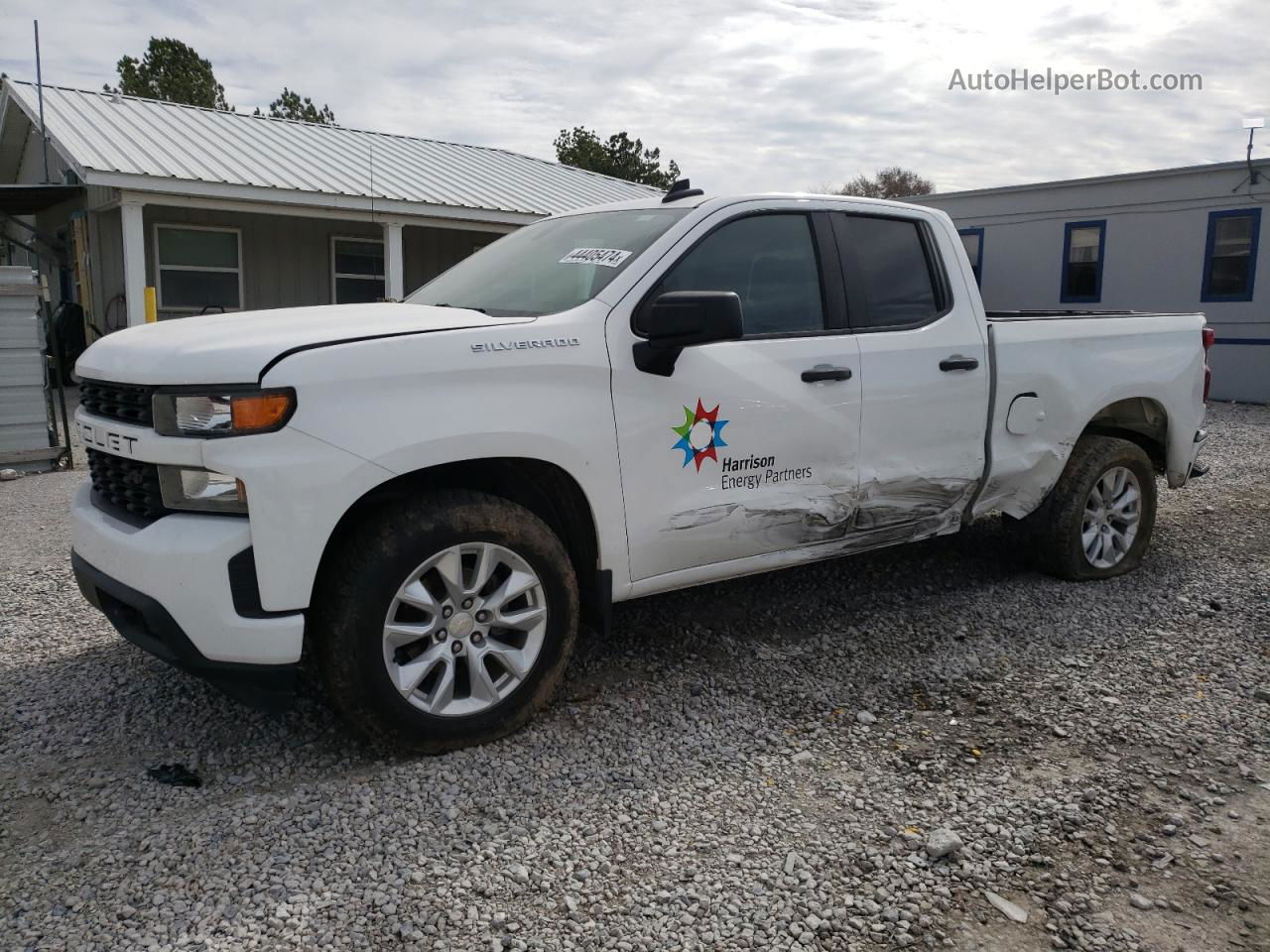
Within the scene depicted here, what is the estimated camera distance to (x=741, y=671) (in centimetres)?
420

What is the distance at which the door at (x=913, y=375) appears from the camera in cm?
432

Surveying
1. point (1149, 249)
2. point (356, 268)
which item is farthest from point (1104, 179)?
point (356, 268)

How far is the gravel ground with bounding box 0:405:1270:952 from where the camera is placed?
257cm

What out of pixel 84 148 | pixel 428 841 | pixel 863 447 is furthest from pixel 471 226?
pixel 428 841

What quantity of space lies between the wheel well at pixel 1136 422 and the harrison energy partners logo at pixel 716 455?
239cm

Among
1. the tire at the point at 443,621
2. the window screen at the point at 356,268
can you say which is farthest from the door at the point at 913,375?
the window screen at the point at 356,268

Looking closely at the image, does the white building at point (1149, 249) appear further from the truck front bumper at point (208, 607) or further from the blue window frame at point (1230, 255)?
the truck front bumper at point (208, 607)

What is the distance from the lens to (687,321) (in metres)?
3.49

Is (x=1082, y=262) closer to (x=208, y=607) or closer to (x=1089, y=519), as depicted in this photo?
(x=1089, y=519)

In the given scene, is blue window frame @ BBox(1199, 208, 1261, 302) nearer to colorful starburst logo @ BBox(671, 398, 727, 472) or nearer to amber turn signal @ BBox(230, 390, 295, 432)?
colorful starburst logo @ BBox(671, 398, 727, 472)

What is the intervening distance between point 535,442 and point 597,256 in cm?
95

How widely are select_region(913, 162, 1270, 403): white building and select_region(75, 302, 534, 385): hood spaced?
1632cm

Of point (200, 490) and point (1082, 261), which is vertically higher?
point (1082, 261)

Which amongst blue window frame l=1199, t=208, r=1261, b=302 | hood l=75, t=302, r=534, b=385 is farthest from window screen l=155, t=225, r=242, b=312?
blue window frame l=1199, t=208, r=1261, b=302
